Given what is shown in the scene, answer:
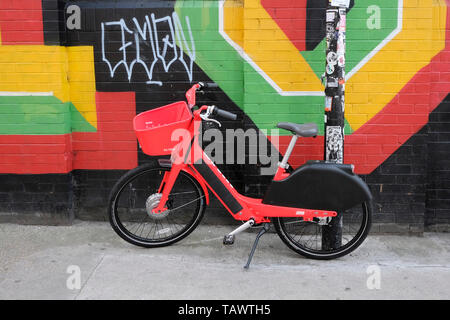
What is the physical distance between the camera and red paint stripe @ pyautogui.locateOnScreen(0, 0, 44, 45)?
4852 mm

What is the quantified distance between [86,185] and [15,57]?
149 centimetres

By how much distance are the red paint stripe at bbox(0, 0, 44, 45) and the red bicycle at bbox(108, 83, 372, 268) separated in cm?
160

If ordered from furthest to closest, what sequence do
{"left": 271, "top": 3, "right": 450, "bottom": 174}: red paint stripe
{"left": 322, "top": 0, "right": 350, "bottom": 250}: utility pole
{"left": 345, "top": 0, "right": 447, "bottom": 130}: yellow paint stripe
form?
{"left": 271, "top": 3, "right": 450, "bottom": 174}: red paint stripe → {"left": 345, "top": 0, "right": 447, "bottom": 130}: yellow paint stripe → {"left": 322, "top": 0, "right": 350, "bottom": 250}: utility pole

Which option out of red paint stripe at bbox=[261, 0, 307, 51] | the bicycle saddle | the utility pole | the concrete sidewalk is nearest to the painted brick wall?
red paint stripe at bbox=[261, 0, 307, 51]

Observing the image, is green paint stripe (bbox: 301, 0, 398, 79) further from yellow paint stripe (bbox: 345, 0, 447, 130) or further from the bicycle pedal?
the bicycle pedal

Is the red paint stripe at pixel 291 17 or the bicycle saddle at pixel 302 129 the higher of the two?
the red paint stripe at pixel 291 17

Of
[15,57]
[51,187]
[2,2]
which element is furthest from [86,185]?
[2,2]

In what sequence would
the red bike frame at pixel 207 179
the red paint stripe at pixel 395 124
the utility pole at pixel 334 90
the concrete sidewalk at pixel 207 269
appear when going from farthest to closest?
the red paint stripe at pixel 395 124 < the red bike frame at pixel 207 179 < the utility pole at pixel 334 90 < the concrete sidewalk at pixel 207 269

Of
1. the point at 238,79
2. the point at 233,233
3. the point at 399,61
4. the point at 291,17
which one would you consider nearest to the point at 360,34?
the point at 399,61

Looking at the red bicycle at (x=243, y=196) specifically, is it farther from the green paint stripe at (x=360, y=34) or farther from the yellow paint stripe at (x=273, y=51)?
the green paint stripe at (x=360, y=34)

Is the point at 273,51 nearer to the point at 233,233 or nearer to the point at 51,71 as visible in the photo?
the point at 233,233

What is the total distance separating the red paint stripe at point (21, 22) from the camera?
15.9ft

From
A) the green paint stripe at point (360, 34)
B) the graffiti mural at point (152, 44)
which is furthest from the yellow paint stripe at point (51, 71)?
the green paint stripe at point (360, 34)

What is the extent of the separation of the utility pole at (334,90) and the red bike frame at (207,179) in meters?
0.32
